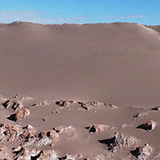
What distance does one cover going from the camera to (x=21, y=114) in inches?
248

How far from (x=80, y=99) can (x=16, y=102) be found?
1846mm

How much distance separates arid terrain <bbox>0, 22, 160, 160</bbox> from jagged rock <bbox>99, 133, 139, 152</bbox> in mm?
20

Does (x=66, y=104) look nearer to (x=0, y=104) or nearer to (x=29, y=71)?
(x=0, y=104)

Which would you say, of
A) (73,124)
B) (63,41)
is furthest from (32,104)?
(63,41)

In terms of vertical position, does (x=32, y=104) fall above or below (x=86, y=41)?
below

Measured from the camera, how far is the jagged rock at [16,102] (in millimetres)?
6938

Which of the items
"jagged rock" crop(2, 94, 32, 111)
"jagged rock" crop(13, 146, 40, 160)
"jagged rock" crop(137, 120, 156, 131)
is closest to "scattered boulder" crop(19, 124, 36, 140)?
"jagged rock" crop(13, 146, 40, 160)

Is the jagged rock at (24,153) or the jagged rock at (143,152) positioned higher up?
the jagged rock at (143,152)

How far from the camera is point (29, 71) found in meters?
10.4

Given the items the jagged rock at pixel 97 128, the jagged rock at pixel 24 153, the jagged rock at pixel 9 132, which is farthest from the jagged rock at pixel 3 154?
the jagged rock at pixel 97 128

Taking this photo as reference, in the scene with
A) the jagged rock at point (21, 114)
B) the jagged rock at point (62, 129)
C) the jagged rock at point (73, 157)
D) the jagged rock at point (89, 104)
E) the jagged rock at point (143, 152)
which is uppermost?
the jagged rock at point (89, 104)

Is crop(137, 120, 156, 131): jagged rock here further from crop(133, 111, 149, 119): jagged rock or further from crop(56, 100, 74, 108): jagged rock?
crop(56, 100, 74, 108): jagged rock

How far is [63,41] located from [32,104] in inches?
331

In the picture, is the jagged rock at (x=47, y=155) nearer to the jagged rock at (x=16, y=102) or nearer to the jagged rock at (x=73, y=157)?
the jagged rock at (x=73, y=157)
